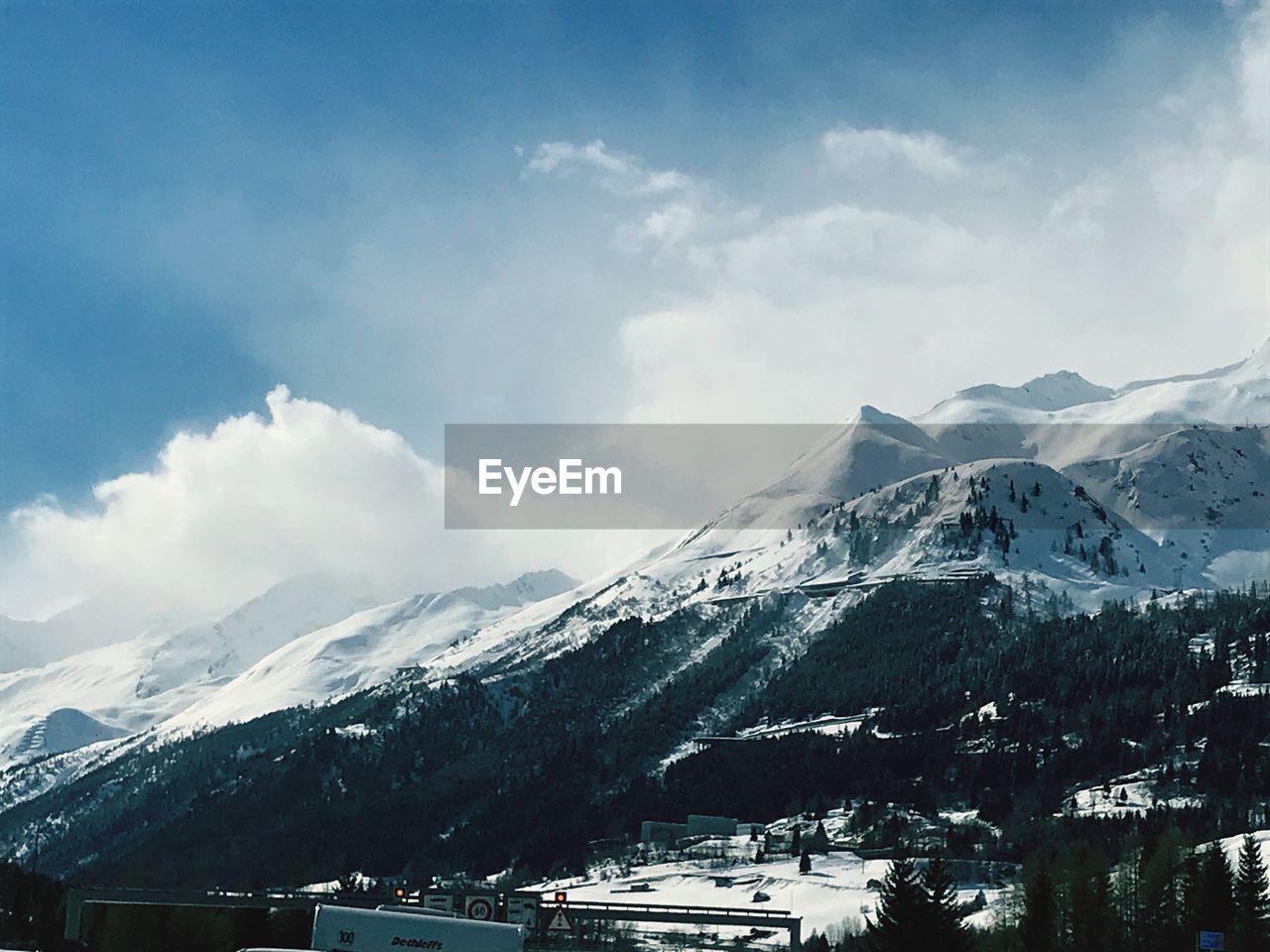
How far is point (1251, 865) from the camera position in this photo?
141875mm

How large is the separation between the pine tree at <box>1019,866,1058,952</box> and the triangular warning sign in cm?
4206

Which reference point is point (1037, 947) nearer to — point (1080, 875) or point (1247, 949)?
point (1247, 949)

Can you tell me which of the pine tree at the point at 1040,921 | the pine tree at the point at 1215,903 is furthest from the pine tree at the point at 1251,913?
the pine tree at the point at 1040,921

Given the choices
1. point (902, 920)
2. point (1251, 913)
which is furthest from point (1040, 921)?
point (902, 920)

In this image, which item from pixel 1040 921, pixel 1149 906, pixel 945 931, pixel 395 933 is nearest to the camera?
pixel 395 933

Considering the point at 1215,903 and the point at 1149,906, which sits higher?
the point at 1215,903

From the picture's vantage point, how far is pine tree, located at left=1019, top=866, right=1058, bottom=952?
122 metres

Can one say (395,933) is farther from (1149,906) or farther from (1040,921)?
(1149,906)

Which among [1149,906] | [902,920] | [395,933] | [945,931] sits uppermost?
[395,933]

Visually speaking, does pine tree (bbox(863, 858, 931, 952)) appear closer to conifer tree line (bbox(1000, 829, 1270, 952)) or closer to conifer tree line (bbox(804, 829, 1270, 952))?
conifer tree line (bbox(804, 829, 1270, 952))

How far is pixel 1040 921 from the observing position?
402ft

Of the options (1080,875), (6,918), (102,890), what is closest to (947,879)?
(1080,875)

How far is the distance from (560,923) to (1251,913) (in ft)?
196

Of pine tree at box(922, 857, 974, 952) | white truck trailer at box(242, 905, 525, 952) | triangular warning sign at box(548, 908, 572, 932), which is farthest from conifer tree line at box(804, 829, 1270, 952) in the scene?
white truck trailer at box(242, 905, 525, 952)
